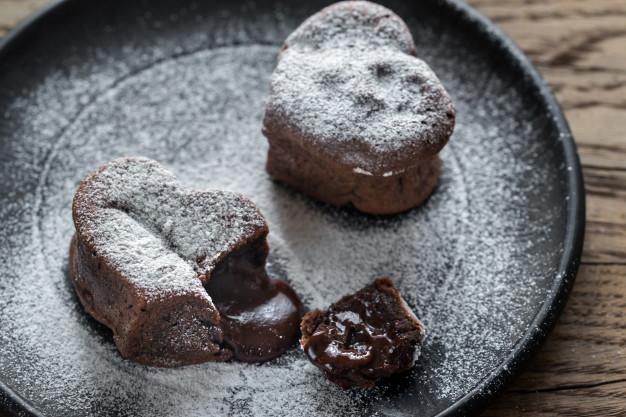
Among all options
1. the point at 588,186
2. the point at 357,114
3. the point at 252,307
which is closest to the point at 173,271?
the point at 252,307

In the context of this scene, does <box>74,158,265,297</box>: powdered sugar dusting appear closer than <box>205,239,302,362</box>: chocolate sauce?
Yes

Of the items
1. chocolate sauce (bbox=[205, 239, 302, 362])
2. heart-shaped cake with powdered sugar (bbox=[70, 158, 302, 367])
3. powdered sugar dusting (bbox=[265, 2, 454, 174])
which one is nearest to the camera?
heart-shaped cake with powdered sugar (bbox=[70, 158, 302, 367])

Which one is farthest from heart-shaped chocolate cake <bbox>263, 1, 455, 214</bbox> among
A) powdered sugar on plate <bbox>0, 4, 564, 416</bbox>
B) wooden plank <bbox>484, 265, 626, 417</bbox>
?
wooden plank <bbox>484, 265, 626, 417</bbox>

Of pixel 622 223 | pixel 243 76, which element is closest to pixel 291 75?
pixel 243 76

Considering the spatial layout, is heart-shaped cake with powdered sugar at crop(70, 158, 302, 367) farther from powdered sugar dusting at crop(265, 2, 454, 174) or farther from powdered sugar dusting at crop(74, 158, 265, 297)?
powdered sugar dusting at crop(265, 2, 454, 174)

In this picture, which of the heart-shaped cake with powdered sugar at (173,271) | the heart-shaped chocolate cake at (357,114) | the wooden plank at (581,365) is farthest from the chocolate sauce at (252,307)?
→ the wooden plank at (581,365)

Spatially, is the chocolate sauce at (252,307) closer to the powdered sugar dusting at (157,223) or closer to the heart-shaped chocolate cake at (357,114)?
the powdered sugar dusting at (157,223)

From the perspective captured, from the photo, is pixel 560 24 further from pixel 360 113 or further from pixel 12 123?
pixel 12 123

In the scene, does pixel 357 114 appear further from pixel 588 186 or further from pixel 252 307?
pixel 588 186
